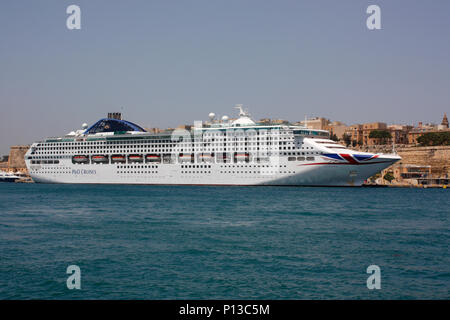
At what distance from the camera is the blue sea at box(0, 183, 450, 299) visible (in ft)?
44.1

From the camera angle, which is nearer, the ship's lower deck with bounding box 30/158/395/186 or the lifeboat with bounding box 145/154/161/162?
the ship's lower deck with bounding box 30/158/395/186

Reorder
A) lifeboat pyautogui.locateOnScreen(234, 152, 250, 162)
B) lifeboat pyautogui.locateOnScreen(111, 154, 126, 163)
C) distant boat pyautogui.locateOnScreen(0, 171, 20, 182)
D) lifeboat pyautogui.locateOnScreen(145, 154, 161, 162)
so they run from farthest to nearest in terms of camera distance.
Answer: distant boat pyautogui.locateOnScreen(0, 171, 20, 182) < lifeboat pyautogui.locateOnScreen(111, 154, 126, 163) < lifeboat pyautogui.locateOnScreen(145, 154, 161, 162) < lifeboat pyautogui.locateOnScreen(234, 152, 250, 162)

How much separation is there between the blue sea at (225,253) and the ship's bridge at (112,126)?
46295 millimetres

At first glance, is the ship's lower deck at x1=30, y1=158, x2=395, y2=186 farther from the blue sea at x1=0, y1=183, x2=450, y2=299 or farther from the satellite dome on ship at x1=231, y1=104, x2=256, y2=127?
the blue sea at x1=0, y1=183, x2=450, y2=299

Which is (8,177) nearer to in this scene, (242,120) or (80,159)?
(80,159)

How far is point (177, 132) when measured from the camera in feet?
216

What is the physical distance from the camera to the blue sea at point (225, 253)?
13.4 m

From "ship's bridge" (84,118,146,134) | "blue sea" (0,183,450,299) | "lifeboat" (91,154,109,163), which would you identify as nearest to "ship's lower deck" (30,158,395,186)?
"lifeboat" (91,154,109,163)

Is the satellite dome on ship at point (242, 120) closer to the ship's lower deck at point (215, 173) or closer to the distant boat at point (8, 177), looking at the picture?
the ship's lower deck at point (215, 173)

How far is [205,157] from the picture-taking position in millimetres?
61250

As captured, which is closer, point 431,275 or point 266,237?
point 431,275
